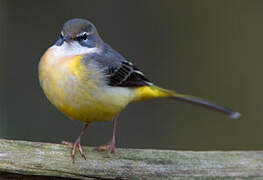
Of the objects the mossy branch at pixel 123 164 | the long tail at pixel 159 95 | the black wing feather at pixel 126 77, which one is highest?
the black wing feather at pixel 126 77

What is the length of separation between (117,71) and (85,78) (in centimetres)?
65

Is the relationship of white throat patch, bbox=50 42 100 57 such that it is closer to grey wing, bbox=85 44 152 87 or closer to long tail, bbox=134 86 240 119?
grey wing, bbox=85 44 152 87

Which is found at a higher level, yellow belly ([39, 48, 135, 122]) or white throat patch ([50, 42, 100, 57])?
white throat patch ([50, 42, 100, 57])

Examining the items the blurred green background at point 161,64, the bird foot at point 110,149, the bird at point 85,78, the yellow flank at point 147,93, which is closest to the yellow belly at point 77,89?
the bird at point 85,78

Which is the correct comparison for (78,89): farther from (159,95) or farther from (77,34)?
(159,95)

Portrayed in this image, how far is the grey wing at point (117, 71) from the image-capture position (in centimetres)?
512

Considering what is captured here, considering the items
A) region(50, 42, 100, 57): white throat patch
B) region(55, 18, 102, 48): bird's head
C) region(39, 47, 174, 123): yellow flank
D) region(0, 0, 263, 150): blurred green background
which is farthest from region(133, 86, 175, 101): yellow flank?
region(0, 0, 263, 150): blurred green background

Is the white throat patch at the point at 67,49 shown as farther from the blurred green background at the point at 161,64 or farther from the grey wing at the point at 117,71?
the blurred green background at the point at 161,64

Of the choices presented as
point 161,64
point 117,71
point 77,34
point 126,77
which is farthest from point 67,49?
point 161,64

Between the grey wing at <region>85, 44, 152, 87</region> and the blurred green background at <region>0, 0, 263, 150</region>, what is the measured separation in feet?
6.17

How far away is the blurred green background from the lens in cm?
702

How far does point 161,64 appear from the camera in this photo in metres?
7.93

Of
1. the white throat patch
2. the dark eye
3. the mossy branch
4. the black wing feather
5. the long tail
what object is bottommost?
the mossy branch

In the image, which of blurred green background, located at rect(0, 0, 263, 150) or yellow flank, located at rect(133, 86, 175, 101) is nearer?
yellow flank, located at rect(133, 86, 175, 101)
